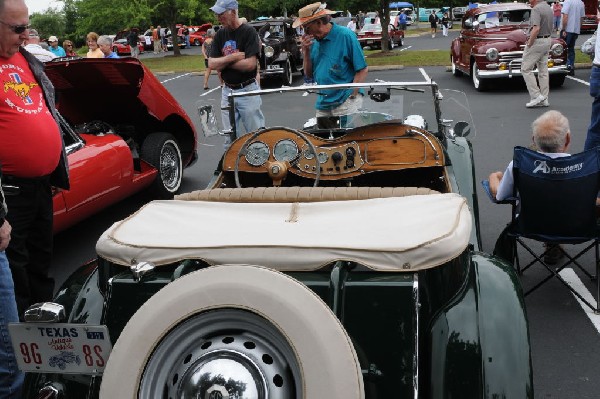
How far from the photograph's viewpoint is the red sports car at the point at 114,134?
230 inches

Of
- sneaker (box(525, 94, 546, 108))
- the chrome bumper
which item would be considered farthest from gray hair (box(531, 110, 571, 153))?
the chrome bumper

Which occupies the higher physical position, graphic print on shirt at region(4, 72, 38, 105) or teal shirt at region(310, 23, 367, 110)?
graphic print on shirt at region(4, 72, 38, 105)

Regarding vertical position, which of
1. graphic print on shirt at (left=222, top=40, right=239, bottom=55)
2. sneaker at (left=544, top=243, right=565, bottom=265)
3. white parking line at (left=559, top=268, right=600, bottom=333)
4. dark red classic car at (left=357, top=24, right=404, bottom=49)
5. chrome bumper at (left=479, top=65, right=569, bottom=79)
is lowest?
dark red classic car at (left=357, top=24, right=404, bottom=49)

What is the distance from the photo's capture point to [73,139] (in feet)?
19.5

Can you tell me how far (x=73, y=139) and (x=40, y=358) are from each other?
3.73 metres

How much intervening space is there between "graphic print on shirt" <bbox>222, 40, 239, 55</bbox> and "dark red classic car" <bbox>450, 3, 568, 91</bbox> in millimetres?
7390

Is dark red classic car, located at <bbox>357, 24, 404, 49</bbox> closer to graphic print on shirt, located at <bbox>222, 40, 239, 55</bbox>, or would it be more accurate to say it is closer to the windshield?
graphic print on shirt, located at <bbox>222, 40, 239, 55</bbox>

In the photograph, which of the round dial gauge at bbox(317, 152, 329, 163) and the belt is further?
the belt

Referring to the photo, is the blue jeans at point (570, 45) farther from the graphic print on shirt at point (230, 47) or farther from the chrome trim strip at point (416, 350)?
the chrome trim strip at point (416, 350)

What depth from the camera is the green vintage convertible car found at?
208cm

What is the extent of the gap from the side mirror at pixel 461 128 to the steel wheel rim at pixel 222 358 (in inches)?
120

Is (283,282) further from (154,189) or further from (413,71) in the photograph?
(413,71)

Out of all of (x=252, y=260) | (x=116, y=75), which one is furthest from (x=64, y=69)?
(x=252, y=260)

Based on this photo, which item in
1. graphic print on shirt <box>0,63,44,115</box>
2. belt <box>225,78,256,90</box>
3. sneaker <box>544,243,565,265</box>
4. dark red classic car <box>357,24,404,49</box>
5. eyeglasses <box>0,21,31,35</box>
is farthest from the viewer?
dark red classic car <box>357,24,404,49</box>
